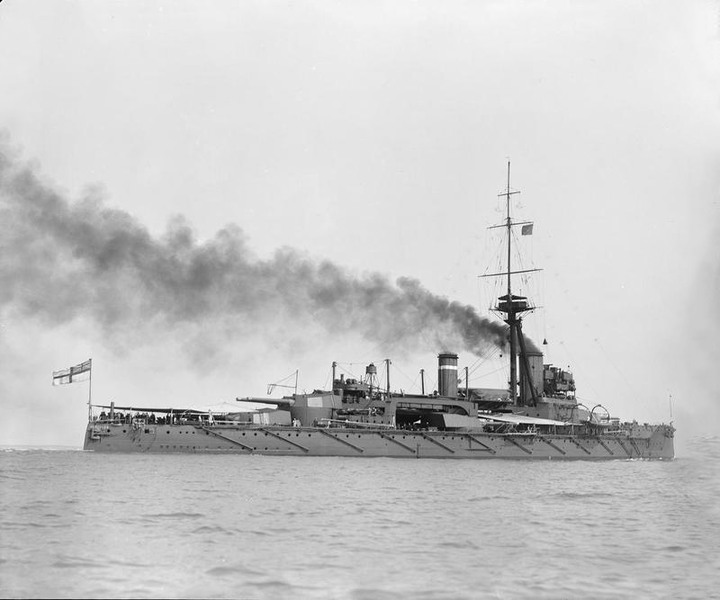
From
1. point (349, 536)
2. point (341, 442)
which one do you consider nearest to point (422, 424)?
point (341, 442)

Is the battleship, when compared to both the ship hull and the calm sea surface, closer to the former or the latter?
the ship hull

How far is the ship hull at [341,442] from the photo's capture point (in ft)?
165

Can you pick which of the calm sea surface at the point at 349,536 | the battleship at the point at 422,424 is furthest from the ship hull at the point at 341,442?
the calm sea surface at the point at 349,536

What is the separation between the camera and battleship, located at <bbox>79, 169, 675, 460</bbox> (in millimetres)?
51031

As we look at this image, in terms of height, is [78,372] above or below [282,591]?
above

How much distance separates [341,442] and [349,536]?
115ft

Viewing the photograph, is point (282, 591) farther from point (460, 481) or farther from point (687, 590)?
point (460, 481)

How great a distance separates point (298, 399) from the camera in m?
56.5

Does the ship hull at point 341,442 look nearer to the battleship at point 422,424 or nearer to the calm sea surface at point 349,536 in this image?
the battleship at point 422,424

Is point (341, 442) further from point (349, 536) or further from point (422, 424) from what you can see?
point (349, 536)

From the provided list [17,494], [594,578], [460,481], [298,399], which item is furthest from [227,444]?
[594,578]

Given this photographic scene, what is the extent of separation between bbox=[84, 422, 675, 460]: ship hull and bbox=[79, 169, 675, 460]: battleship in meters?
0.06

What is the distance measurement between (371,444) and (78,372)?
62.2 feet

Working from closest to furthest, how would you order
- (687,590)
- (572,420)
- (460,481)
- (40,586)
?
1. (40,586)
2. (687,590)
3. (460,481)
4. (572,420)
